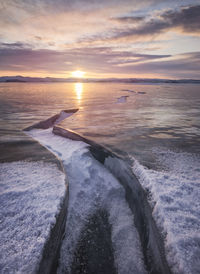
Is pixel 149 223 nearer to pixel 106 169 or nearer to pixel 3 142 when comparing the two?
pixel 106 169

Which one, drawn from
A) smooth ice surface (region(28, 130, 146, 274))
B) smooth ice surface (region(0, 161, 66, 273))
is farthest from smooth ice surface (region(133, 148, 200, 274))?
smooth ice surface (region(0, 161, 66, 273))

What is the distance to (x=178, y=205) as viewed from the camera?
298 centimetres

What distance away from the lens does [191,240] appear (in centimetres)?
233

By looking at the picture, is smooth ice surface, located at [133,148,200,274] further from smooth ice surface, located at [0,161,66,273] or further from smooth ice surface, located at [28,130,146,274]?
smooth ice surface, located at [0,161,66,273]

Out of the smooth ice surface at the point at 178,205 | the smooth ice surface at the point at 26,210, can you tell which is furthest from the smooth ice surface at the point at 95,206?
the smooth ice surface at the point at 178,205

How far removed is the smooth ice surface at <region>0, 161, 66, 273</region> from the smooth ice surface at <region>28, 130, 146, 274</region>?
1.77 feet

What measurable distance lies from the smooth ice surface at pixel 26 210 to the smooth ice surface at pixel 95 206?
21.3 inches

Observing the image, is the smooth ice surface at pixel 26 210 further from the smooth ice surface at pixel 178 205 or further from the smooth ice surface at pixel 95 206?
the smooth ice surface at pixel 178 205

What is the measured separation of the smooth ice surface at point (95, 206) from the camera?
2.72 m

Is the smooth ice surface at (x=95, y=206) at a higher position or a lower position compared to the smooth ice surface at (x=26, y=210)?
lower

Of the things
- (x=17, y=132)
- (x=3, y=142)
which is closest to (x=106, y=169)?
(x=3, y=142)

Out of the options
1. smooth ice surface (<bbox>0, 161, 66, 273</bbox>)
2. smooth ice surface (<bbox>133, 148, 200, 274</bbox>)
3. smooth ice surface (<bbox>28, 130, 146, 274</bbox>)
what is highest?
smooth ice surface (<bbox>133, 148, 200, 274</bbox>)

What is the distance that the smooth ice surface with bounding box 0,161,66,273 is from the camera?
7.25ft

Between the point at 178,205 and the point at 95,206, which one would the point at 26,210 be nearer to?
the point at 95,206
